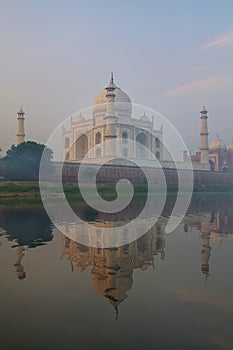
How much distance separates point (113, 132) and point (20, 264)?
27.0m

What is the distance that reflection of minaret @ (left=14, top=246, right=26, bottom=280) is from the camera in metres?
4.87

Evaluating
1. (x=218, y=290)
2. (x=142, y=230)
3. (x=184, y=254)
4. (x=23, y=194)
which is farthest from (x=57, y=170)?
(x=218, y=290)

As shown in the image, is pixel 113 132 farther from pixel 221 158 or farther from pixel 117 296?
pixel 117 296

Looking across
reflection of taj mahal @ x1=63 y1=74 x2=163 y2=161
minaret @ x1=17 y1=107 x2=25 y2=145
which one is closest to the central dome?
reflection of taj mahal @ x1=63 y1=74 x2=163 y2=161

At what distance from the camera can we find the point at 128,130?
36.1 metres

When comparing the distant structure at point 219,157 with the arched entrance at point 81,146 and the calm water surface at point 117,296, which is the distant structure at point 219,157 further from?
the calm water surface at point 117,296

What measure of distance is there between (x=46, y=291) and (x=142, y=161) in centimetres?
3133

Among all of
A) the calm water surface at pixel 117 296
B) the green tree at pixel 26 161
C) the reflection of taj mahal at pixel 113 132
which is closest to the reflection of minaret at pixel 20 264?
the calm water surface at pixel 117 296

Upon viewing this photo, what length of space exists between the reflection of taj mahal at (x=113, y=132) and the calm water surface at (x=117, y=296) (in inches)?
1032

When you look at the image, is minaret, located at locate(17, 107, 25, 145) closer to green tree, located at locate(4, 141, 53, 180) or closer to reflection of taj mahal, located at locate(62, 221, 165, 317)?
green tree, located at locate(4, 141, 53, 180)

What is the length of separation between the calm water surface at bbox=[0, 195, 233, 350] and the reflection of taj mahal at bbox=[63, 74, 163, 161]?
26220 mm

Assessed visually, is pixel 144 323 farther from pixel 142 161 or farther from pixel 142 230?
pixel 142 161

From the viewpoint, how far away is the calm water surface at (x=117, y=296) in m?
2.96

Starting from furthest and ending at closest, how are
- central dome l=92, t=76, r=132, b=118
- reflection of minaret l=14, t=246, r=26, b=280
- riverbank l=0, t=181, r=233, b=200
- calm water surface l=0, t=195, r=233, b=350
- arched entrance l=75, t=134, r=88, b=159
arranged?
arched entrance l=75, t=134, r=88, b=159, central dome l=92, t=76, r=132, b=118, riverbank l=0, t=181, r=233, b=200, reflection of minaret l=14, t=246, r=26, b=280, calm water surface l=0, t=195, r=233, b=350
